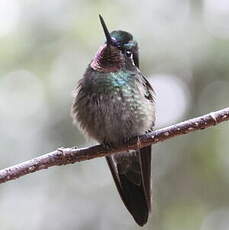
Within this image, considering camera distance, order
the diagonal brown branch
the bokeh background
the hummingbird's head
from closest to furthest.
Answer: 1. the diagonal brown branch
2. the hummingbird's head
3. the bokeh background

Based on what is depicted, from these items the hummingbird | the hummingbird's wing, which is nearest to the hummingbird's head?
the hummingbird

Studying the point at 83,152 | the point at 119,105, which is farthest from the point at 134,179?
the point at 83,152

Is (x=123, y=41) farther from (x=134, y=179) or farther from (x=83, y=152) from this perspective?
(x=83, y=152)

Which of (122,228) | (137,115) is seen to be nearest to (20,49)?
(122,228)

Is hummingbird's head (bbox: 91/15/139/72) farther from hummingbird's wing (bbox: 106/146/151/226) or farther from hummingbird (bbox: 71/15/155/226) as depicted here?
hummingbird's wing (bbox: 106/146/151/226)

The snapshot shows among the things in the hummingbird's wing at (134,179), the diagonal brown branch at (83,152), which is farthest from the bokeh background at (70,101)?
the diagonal brown branch at (83,152)

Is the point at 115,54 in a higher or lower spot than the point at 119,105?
higher

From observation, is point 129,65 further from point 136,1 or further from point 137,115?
point 136,1
